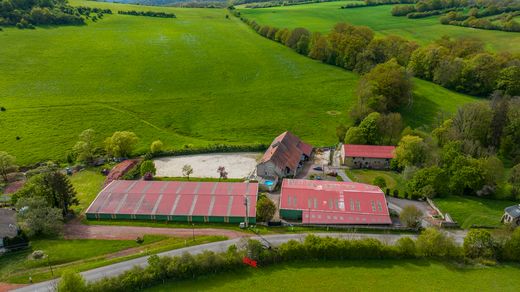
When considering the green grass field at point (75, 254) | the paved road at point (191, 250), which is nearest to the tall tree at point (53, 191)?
the green grass field at point (75, 254)

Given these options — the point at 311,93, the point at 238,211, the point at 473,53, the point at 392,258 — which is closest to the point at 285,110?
the point at 311,93

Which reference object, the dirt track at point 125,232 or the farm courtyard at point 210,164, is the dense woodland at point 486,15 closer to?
the farm courtyard at point 210,164

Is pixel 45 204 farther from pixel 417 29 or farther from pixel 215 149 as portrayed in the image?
pixel 417 29

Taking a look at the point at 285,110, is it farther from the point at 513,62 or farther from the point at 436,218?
the point at 513,62

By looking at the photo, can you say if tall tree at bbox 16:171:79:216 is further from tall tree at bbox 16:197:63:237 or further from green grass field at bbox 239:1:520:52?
green grass field at bbox 239:1:520:52

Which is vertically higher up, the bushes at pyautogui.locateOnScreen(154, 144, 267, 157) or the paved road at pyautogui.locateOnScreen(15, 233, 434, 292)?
the bushes at pyautogui.locateOnScreen(154, 144, 267, 157)

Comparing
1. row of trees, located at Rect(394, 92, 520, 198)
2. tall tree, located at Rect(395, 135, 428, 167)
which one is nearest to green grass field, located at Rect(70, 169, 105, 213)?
row of trees, located at Rect(394, 92, 520, 198)
